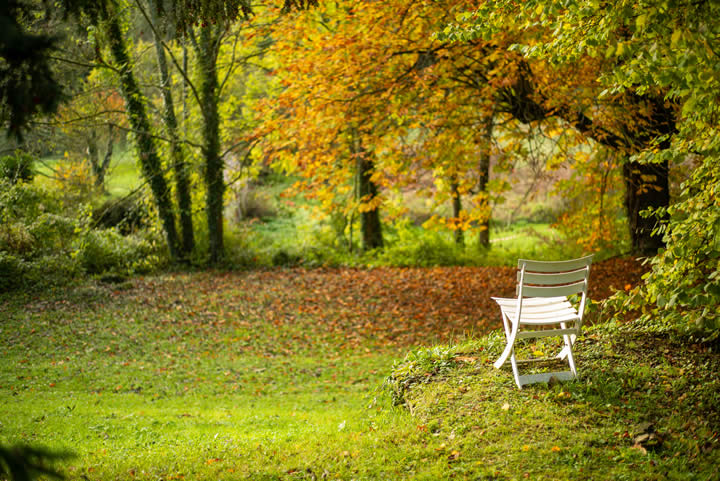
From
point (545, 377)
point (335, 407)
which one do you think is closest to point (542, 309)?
point (545, 377)

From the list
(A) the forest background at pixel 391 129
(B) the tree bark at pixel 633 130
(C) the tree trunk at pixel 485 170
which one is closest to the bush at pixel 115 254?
(A) the forest background at pixel 391 129

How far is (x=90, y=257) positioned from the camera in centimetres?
1337

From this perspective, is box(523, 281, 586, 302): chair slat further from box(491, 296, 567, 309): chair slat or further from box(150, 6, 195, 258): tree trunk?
box(150, 6, 195, 258): tree trunk

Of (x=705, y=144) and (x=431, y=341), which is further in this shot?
(x=431, y=341)

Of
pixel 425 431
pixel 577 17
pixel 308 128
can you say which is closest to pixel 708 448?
pixel 425 431

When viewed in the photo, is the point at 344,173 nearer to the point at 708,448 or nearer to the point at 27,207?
the point at 27,207

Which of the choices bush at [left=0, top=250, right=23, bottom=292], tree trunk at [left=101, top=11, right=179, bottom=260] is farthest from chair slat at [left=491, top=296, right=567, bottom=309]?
bush at [left=0, top=250, right=23, bottom=292]

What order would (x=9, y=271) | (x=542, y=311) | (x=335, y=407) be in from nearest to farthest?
(x=542, y=311)
(x=335, y=407)
(x=9, y=271)

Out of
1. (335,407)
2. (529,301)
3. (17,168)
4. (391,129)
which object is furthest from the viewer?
(17,168)

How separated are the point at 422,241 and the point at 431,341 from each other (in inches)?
265

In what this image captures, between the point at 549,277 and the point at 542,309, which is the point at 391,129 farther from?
the point at 549,277

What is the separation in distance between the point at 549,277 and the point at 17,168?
12261 mm

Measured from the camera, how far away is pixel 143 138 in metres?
13.8

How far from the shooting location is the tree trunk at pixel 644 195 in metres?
9.95
